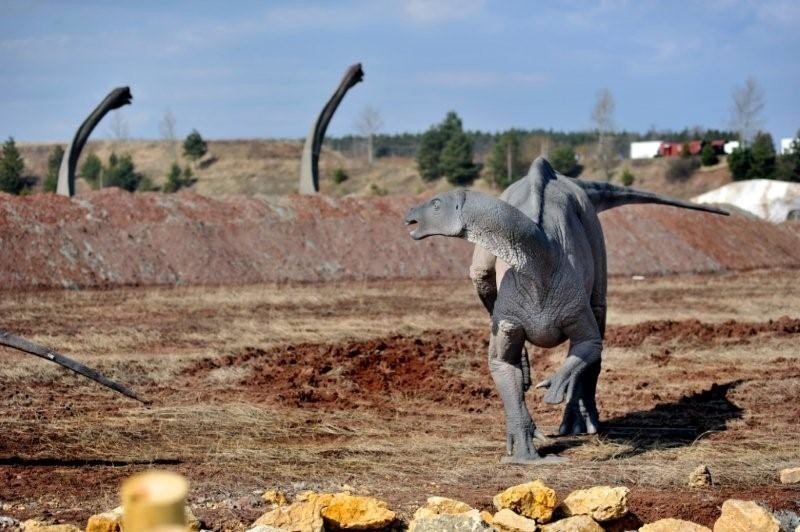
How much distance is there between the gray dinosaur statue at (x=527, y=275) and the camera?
8.89 m

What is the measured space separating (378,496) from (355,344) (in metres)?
9.17

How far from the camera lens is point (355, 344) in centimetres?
1766

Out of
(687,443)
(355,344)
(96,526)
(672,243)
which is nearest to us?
(96,526)

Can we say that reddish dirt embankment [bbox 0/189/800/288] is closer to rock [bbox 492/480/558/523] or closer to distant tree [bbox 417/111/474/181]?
rock [bbox 492/480/558/523]

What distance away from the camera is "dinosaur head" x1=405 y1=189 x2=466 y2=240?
8820mm

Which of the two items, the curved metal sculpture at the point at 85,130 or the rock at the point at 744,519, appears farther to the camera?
→ the curved metal sculpture at the point at 85,130

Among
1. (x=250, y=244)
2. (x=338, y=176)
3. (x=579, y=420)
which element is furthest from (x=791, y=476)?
(x=338, y=176)

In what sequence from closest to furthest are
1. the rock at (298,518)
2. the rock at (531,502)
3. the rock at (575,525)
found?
the rock at (298,518), the rock at (575,525), the rock at (531,502)

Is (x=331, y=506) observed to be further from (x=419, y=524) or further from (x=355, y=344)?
(x=355, y=344)

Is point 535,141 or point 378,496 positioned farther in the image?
point 535,141

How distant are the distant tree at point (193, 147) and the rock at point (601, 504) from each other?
77079mm

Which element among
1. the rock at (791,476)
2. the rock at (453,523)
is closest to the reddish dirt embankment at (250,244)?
the rock at (791,476)

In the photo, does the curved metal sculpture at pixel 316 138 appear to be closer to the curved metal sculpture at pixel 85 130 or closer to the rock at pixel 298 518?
the curved metal sculpture at pixel 85 130

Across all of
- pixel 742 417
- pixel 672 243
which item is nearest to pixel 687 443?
pixel 742 417
